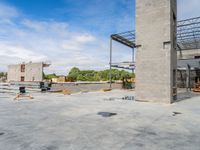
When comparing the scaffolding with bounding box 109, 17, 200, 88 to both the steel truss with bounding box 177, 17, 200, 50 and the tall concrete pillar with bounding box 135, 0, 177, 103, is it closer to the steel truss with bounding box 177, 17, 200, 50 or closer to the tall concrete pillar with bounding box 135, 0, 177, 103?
the steel truss with bounding box 177, 17, 200, 50

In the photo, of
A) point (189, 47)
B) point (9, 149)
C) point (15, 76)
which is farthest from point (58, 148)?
point (15, 76)

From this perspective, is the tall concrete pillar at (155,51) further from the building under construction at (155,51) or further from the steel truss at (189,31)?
the steel truss at (189,31)

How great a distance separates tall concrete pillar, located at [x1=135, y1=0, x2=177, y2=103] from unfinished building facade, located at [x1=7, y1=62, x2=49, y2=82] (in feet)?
131

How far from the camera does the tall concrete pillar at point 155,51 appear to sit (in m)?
10.7

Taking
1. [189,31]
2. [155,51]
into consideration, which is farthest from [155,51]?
[189,31]

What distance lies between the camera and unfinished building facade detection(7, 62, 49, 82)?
47.8 metres

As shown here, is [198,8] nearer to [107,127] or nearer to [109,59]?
[109,59]

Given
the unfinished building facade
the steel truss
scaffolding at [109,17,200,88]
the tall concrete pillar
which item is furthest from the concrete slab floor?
the unfinished building facade

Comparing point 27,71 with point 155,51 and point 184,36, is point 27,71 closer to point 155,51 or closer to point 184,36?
point 184,36

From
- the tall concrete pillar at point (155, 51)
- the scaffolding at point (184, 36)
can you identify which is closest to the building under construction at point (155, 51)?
the tall concrete pillar at point (155, 51)

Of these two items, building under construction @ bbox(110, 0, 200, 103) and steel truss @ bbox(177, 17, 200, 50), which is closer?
building under construction @ bbox(110, 0, 200, 103)

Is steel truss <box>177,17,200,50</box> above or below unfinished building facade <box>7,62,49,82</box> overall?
above

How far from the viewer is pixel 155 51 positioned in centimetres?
1116

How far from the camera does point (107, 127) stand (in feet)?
17.2
